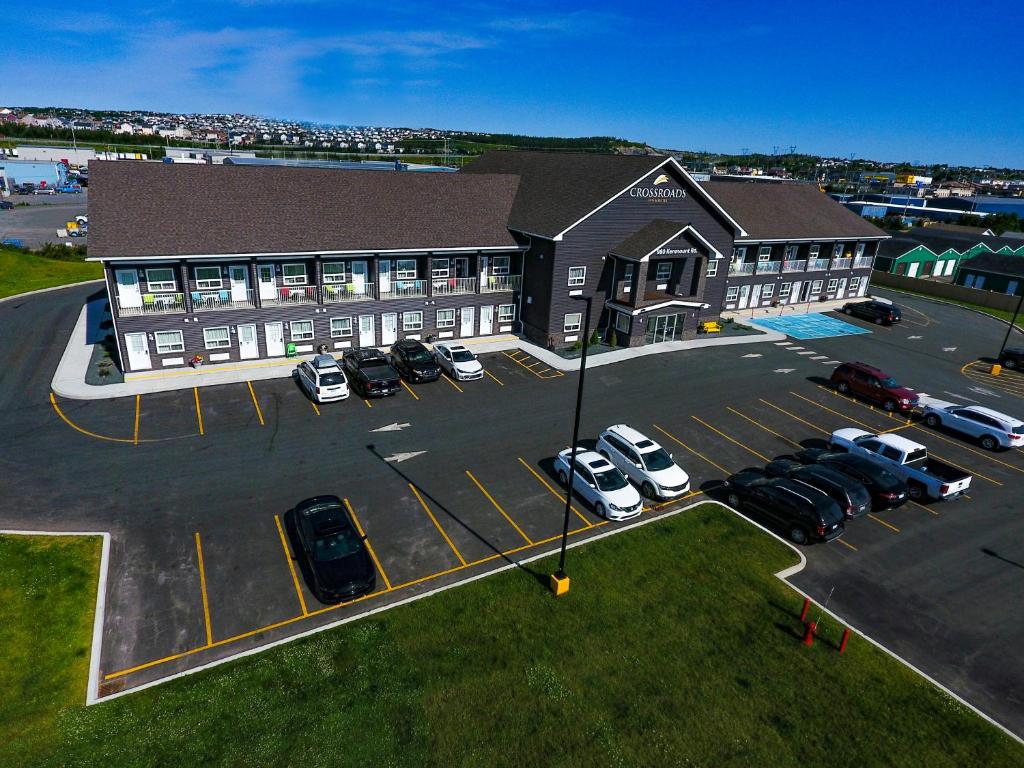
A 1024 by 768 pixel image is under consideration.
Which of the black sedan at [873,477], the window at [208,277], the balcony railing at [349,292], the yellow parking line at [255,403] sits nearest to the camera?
the black sedan at [873,477]

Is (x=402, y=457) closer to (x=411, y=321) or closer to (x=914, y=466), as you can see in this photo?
(x=411, y=321)

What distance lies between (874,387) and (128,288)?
1742 inches

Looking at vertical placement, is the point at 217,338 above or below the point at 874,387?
above

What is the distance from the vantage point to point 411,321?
132 feet

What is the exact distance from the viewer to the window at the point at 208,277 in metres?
34.3

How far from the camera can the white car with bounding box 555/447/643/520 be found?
22.8 meters

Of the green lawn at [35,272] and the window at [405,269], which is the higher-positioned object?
the window at [405,269]

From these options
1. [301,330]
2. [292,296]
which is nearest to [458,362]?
[301,330]

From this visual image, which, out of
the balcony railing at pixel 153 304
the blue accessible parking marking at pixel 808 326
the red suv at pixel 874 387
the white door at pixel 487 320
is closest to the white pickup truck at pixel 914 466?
the red suv at pixel 874 387

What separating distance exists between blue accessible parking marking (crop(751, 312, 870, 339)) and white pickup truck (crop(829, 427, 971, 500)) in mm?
22596

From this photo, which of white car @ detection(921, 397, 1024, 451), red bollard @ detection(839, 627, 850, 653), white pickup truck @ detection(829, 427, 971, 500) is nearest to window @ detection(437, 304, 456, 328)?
white pickup truck @ detection(829, 427, 971, 500)

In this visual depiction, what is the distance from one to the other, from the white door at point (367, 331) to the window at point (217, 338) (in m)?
8.05

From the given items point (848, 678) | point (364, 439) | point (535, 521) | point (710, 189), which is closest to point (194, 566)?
point (364, 439)

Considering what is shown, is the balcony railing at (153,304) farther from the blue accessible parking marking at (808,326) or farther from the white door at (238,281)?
the blue accessible parking marking at (808,326)
